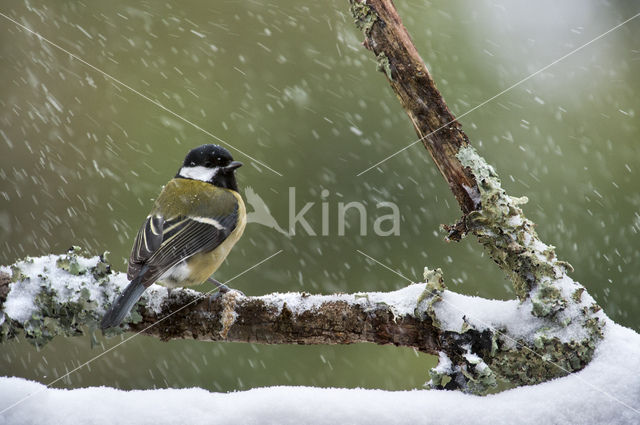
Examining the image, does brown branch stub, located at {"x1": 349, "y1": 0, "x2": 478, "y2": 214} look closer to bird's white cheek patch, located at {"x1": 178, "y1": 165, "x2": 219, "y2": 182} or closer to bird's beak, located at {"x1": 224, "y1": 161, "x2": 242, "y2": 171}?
bird's beak, located at {"x1": 224, "y1": 161, "x2": 242, "y2": 171}

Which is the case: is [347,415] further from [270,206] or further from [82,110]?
[82,110]

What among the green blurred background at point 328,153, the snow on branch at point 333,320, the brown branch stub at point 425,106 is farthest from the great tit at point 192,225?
the brown branch stub at point 425,106

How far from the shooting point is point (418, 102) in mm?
→ 1910

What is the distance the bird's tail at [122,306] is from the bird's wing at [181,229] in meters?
0.18

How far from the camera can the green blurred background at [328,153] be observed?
317cm

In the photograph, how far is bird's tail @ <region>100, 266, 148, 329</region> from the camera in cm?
184

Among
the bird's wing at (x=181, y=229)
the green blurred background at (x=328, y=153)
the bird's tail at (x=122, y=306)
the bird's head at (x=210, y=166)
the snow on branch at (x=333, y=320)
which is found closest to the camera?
the snow on branch at (x=333, y=320)

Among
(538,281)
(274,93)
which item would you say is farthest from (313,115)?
(538,281)

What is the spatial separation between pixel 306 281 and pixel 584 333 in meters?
1.64

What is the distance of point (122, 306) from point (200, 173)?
125 cm

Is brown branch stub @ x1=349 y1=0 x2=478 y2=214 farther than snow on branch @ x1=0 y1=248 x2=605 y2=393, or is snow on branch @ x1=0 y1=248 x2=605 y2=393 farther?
brown branch stub @ x1=349 y1=0 x2=478 y2=214

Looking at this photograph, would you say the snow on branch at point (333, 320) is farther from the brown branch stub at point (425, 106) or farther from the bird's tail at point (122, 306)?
the brown branch stub at point (425, 106)

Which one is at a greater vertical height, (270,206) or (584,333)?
(270,206)

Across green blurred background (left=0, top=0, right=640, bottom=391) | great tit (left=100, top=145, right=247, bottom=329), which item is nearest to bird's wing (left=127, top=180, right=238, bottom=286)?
great tit (left=100, top=145, right=247, bottom=329)
